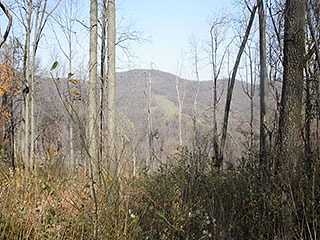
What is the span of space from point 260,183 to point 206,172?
6.36 feet

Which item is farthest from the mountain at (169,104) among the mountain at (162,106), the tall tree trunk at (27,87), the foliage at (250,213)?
the foliage at (250,213)

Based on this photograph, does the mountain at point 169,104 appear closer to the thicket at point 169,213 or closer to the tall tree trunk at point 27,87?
the tall tree trunk at point 27,87

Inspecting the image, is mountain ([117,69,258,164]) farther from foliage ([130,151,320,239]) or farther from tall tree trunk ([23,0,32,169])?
foliage ([130,151,320,239])

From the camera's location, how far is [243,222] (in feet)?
12.0

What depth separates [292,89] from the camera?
343 centimetres

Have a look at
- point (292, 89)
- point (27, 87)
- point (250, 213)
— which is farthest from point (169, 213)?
point (27, 87)

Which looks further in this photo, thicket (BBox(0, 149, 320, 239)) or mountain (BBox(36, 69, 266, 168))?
mountain (BBox(36, 69, 266, 168))

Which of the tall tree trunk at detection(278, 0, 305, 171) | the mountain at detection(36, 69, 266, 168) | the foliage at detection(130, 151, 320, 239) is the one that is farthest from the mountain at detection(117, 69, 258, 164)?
the tall tree trunk at detection(278, 0, 305, 171)

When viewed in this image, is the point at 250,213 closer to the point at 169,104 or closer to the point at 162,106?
the point at 162,106

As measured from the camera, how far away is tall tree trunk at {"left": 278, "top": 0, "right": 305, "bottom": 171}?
3.40 meters

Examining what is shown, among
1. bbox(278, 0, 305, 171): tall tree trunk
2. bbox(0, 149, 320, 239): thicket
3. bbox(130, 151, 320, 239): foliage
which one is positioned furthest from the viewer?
bbox(278, 0, 305, 171): tall tree trunk

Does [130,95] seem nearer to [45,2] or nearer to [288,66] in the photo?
[45,2]

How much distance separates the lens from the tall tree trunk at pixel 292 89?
340cm

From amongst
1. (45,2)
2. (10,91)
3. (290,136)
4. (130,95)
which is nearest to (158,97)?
(130,95)
